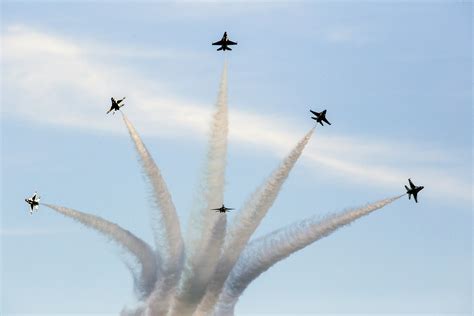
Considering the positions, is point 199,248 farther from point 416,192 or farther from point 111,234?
point 416,192

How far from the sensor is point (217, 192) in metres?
198

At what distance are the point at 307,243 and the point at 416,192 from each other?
14.2m

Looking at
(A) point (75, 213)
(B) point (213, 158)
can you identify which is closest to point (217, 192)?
(B) point (213, 158)

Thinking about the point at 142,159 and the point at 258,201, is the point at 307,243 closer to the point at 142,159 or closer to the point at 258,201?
the point at 258,201

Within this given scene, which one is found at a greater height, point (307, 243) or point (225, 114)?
point (225, 114)

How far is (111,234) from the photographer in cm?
19988

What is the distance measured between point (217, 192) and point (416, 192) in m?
23.0

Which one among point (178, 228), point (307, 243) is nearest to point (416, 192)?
point (307, 243)

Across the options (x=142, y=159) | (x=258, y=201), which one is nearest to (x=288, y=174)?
(x=258, y=201)

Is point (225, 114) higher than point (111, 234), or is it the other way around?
point (225, 114)

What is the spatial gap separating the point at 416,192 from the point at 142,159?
3181cm

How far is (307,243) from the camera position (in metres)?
197

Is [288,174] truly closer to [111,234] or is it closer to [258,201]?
[258,201]

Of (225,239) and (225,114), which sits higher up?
(225,114)
